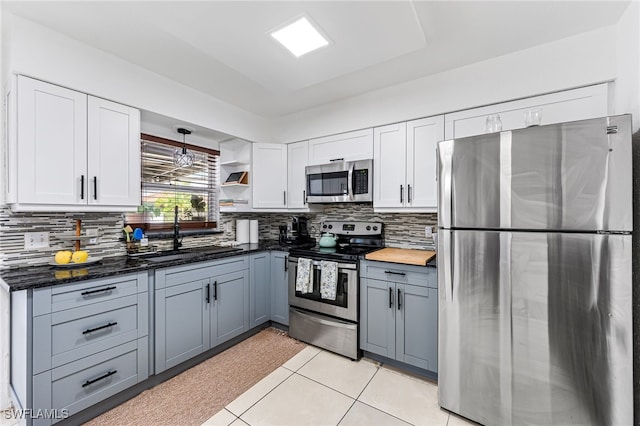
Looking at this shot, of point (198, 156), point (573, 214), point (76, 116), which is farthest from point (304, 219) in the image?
point (573, 214)

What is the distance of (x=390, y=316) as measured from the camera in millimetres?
2268

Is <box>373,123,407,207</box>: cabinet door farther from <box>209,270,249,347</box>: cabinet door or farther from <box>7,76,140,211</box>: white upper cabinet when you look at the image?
<box>7,76,140,211</box>: white upper cabinet

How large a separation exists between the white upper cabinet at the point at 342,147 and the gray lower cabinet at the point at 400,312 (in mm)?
1154

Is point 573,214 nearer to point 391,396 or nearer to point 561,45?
point 561,45

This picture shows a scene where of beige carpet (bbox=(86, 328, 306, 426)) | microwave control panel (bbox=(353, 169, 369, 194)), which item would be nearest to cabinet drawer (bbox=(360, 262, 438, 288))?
microwave control panel (bbox=(353, 169, 369, 194))

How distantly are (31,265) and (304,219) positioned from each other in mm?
2434

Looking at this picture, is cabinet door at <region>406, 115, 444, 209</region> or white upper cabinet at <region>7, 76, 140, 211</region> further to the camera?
cabinet door at <region>406, 115, 444, 209</region>

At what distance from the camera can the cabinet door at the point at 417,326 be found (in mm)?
2076

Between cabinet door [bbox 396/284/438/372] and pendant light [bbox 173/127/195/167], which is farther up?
pendant light [bbox 173/127/195/167]

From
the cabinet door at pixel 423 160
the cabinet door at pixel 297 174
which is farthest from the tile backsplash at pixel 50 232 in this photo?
the cabinet door at pixel 423 160

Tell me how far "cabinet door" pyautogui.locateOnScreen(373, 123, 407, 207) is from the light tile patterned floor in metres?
1.51

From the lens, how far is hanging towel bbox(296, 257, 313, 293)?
264cm

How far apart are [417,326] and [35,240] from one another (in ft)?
9.66

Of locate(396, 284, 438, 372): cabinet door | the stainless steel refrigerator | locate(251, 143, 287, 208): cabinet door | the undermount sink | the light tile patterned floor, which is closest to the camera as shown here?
the stainless steel refrigerator
